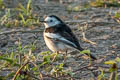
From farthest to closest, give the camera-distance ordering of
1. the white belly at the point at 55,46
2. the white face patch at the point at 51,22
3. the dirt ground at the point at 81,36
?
the white face patch at the point at 51,22
the white belly at the point at 55,46
the dirt ground at the point at 81,36

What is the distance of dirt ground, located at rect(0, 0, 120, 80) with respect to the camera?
6420 millimetres

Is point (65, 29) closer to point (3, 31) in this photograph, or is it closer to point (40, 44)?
point (40, 44)

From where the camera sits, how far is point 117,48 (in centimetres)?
702

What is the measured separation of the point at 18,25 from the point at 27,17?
508 millimetres

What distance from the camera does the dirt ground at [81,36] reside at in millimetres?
6420

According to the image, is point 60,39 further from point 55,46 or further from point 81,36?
point 81,36

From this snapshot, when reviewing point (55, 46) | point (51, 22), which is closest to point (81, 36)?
point (51, 22)

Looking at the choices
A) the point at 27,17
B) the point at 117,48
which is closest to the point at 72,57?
the point at 117,48

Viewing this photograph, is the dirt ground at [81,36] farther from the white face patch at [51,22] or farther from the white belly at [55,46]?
the white face patch at [51,22]

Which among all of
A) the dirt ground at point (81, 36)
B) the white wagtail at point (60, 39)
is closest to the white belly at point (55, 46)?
the white wagtail at point (60, 39)

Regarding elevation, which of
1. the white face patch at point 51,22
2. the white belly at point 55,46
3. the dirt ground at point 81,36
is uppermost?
the white face patch at point 51,22

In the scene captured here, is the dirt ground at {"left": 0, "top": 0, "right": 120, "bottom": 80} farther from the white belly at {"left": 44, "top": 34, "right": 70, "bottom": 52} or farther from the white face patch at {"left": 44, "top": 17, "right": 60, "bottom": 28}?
the white face patch at {"left": 44, "top": 17, "right": 60, "bottom": 28}

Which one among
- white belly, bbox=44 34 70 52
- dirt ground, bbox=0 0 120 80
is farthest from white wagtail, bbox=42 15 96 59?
dirt ground, bbox=0 0 120 80

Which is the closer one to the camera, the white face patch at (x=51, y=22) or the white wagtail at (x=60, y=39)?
the white wagtail at (x=60, y=39)
